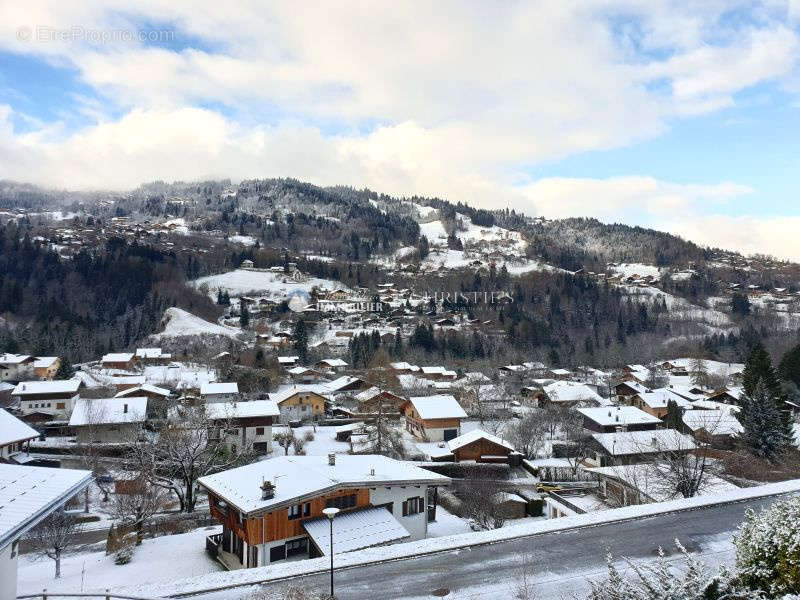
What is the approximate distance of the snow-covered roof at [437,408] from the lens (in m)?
38.2

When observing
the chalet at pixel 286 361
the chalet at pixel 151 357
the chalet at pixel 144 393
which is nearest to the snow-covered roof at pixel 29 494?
the chalet at pixel 144 393

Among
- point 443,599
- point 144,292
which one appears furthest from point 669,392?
A: point 144,292

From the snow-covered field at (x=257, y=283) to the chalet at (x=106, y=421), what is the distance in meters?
77.1

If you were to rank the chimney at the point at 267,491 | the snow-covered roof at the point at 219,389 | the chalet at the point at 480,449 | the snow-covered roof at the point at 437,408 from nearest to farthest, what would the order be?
the chimney at the point at 267,491, the chalet at the point at 480,449, the snow-covered roof at the point at 437,408, the snow-covered roof at the point at 219,389

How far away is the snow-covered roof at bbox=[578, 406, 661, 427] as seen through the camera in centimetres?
3721

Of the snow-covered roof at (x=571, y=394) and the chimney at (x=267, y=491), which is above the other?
the chimney at (x=267, y=491)

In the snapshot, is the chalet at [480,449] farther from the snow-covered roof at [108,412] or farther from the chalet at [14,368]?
the chalet at [14,368]

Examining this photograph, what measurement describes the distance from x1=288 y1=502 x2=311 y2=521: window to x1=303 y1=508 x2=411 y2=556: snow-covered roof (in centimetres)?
26

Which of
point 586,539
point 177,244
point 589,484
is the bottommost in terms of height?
point 589,484

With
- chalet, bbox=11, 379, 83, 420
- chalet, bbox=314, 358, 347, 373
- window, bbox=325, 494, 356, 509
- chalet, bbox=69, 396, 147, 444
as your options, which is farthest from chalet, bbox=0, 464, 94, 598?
chalet, bbox=314, 358, 347, 373

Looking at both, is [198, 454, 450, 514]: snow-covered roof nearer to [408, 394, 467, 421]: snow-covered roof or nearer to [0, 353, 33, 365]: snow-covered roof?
[408, 394, 467, 421]: snow-covered roof

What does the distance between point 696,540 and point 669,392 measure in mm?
42629

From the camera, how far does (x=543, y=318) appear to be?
11444cm

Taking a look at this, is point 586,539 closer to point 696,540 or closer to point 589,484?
point 696,540
